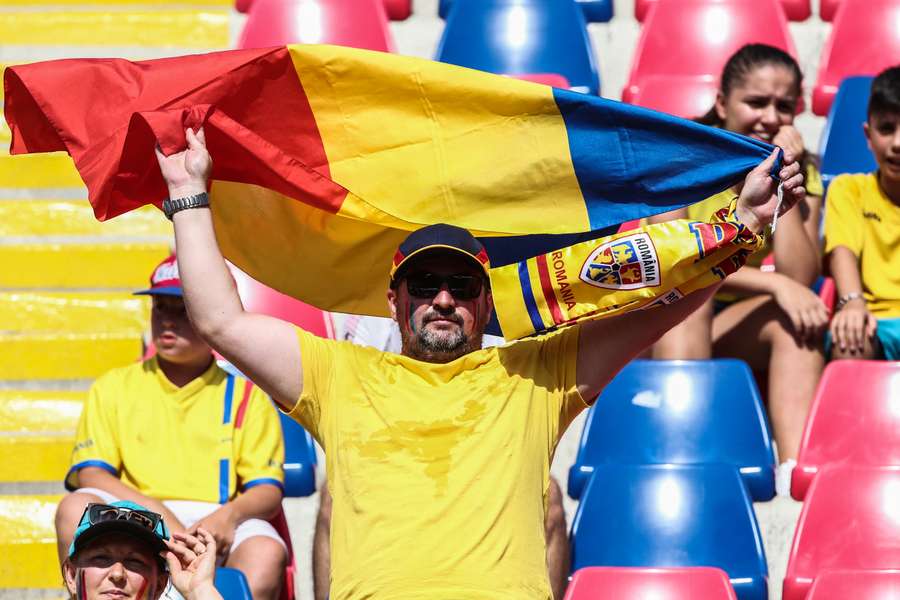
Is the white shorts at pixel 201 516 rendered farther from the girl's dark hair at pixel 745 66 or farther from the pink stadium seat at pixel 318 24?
the pink stadium seat at pixel 318 24

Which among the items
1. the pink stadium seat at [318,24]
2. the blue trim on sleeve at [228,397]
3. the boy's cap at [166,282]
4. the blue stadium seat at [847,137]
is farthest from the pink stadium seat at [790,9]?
the blue trim on sleeve at [228,397]

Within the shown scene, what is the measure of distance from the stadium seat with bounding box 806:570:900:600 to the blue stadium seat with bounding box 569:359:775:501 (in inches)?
28.5

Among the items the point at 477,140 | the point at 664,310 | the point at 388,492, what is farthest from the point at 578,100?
the point at 388,492

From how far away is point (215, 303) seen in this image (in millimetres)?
3195

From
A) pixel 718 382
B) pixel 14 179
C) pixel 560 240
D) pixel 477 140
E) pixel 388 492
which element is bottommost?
pixel 14 179

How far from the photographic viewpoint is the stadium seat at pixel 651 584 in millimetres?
3805

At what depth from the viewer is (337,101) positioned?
11.7 ft

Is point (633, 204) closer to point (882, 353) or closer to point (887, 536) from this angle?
point (887, 536)

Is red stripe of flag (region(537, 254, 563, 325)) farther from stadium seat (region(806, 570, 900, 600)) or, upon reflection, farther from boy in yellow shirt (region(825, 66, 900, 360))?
boy in yellow shirt (region(825, 66, 900, 360))

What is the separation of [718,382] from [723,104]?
101 centimetres

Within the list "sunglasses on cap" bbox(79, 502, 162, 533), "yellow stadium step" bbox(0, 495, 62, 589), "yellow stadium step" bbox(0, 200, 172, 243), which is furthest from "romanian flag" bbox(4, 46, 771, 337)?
"yellow stadium step" bbox(0, 200, 172, 243)

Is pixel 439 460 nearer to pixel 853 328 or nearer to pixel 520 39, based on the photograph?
pixel 853 328

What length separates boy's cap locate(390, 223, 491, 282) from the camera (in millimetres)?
3299

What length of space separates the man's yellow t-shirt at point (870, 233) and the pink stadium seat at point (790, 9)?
1.72 meters
